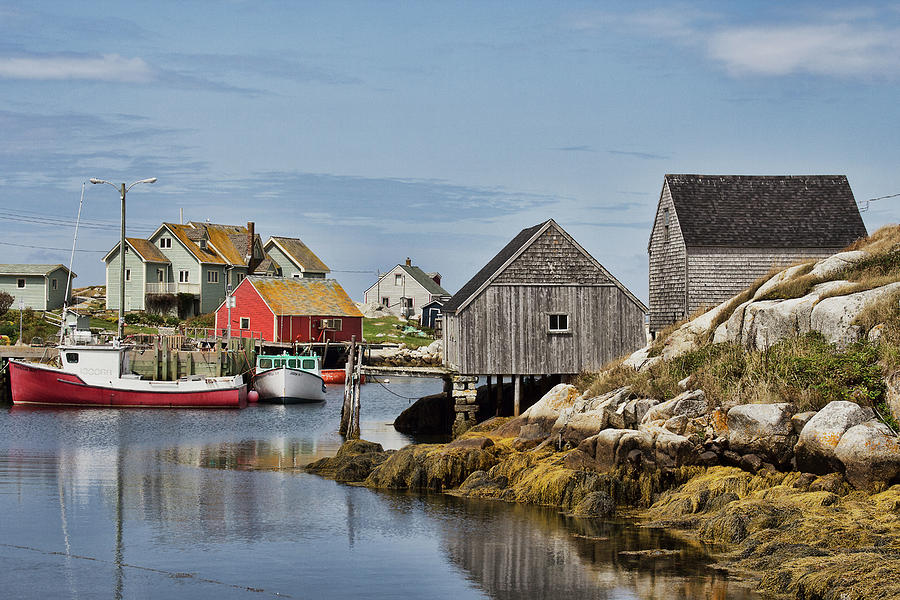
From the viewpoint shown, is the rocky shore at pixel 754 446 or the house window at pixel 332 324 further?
the house window at pixel 332 324

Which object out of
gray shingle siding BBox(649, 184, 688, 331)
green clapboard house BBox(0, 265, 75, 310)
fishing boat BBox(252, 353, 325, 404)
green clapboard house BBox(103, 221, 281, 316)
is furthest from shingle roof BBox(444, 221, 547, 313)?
green clapboard house BBox(0, 265, 75, 310)

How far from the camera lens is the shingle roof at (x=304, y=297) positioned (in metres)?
67.4

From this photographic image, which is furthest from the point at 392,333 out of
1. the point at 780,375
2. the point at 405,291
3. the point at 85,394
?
the point at 780,375

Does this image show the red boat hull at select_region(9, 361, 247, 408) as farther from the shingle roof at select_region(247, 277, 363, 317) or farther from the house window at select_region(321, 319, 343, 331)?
the house window at select_region(321, 319, 343, 331)

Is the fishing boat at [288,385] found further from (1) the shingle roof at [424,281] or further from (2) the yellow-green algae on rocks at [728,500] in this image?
(1) the shingle roof at [424,281]

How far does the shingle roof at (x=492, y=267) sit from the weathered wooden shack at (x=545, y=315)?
23 centimetres

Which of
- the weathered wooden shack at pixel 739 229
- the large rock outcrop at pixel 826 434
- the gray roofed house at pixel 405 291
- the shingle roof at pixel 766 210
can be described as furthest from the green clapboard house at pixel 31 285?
the large rock outcrop at pixel 826 434

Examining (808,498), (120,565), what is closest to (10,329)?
(120,565)

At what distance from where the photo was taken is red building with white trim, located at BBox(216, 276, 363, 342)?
66.9 meters

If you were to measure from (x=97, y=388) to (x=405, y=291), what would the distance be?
55800 mm

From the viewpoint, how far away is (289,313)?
66.9 m

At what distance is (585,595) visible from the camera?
16.8m

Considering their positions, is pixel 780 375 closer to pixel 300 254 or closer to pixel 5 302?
pixel 5 302

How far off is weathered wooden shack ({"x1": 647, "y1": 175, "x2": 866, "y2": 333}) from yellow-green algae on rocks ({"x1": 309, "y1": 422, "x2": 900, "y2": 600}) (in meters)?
14.0
